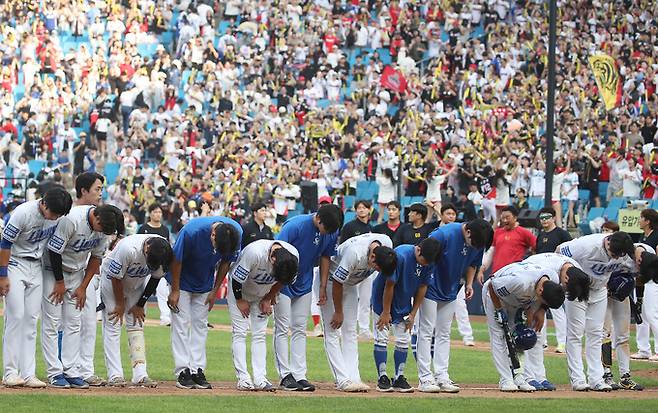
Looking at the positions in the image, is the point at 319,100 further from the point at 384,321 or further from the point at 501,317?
the point at 384,321

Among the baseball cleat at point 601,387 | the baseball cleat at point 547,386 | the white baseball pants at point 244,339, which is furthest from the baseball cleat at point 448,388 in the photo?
the white baseball pants at point 244,339

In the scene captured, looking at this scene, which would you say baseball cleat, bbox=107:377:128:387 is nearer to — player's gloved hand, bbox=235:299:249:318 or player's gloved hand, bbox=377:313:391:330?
player's gloved hand, bbox=235:299:249:318

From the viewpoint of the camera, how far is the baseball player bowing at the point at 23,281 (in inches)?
510

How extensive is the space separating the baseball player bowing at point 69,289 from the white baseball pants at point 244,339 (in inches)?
60.6

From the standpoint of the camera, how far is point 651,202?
28719 mm

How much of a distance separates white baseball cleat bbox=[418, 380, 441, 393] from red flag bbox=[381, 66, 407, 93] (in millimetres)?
22119

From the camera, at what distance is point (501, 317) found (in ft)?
46.5

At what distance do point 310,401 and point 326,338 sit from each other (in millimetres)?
1250

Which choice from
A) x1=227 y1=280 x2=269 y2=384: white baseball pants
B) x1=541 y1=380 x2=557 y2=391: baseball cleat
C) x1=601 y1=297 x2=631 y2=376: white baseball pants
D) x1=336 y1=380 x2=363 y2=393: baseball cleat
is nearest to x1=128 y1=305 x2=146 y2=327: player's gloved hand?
x1=227 y1=280 x2=269 y2=384: white baseball pants

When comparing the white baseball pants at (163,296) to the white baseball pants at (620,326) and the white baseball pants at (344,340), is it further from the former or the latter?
the white baseball pants at (620,326)

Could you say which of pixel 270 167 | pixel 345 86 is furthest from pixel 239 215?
pixel 345 86

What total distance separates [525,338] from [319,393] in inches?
90.6

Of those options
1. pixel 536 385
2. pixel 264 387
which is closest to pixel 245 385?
pixel 264 387

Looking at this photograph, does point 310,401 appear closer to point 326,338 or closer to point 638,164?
point 326,338
